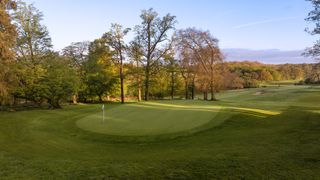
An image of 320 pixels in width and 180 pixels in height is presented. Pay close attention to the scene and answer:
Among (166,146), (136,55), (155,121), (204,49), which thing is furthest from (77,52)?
(166,146)

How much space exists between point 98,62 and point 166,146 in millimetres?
33558

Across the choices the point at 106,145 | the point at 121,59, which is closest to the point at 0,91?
the point at 106,145

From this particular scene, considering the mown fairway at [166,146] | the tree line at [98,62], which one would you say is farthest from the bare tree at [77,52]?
the mown fairway at [166,146]

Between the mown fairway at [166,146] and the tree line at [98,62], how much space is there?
835cm

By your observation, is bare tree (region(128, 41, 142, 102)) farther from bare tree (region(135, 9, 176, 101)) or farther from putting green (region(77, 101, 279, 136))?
putting green (region(77, 101, 279, 136))

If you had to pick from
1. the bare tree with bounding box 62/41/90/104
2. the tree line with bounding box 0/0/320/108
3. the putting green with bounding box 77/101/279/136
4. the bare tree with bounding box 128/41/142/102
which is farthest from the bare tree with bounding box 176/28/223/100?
the putting green with bounding box 77/101/279/136

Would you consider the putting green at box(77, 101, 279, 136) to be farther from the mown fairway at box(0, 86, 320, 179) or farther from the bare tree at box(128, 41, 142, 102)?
the bare tree at box(128, 41, 142, 102)

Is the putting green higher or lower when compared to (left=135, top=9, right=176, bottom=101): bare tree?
lower

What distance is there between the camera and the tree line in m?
27.8

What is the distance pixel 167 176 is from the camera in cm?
621

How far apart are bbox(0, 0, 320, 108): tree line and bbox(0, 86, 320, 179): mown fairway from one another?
8.35 m

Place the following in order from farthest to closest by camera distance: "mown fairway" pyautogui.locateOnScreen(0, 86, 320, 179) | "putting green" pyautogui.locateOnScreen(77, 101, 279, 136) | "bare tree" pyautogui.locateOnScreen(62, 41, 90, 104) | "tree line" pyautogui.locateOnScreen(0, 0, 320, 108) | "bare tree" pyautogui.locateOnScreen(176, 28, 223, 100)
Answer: "bare tree" pyautogui.locateOnScreen(62, 41, 90, 104)
"bare tree" pyautogui.locateOnScreen(176, 28, 223, 100)
"tree line" pyautogui.locateOnScreen(0, 0, 320, 108)
"putting green" pyautogui.locateOnScreen(77, 101, 279, 136)
"mown fairway" pyautogui.locateOnScreen(0, 86, 320, 179)

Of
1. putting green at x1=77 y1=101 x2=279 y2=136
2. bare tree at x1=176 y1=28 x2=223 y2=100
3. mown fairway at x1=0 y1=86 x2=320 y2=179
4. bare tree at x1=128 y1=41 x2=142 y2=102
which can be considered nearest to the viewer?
mown fairway at x1=0 y1=86 x2=320 y2=179

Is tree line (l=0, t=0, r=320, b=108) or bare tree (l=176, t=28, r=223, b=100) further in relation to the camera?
bare tree (l=176, t=28, r=223, b=100)
